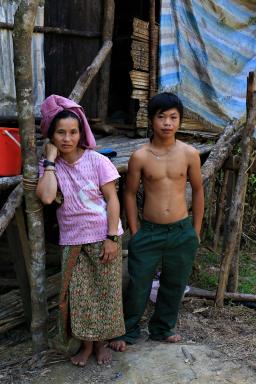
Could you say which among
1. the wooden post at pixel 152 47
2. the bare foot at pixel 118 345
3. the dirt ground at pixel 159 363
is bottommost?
the dirt ground at pixel 159 363

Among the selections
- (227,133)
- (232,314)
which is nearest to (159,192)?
(232,314)

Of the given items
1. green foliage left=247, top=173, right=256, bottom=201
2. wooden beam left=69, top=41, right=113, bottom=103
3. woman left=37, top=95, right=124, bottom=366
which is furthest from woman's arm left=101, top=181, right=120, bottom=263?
green foliage left=247, top=173, right=256, bottom=201

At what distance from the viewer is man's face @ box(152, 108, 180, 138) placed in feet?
9.43

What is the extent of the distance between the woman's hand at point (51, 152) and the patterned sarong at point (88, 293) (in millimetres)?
567

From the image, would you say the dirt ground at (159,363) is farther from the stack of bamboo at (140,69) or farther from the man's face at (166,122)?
the stack of bamboo at (140,69)

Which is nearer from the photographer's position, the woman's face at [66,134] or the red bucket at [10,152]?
the woman's face at [66,134]

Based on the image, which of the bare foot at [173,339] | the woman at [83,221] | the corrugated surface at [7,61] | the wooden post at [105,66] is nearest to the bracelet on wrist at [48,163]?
the woman at [83,221]

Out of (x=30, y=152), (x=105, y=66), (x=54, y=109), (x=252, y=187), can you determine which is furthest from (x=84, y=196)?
(x=252, y=187)

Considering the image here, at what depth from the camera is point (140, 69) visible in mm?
5273

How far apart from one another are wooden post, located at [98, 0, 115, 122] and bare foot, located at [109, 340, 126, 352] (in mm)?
2929

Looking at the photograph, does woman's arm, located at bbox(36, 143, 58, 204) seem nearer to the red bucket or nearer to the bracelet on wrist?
the bracelet on wrist

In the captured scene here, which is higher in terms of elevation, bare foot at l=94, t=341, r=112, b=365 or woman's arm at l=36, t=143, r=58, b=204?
woman's arm at l=36, t=143, r=58, b=204

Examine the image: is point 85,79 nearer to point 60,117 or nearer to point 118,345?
point 60,117

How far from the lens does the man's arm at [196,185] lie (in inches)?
121
